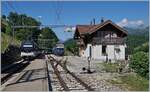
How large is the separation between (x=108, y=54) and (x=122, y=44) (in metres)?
2.88

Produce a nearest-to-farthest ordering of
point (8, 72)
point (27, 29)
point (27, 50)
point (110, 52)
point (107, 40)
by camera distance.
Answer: point (8, 72) → point (27, 50) → point (110, 52) → point (107, 40) → point (27, 29)

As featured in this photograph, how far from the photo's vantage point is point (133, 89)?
1958 centimetres

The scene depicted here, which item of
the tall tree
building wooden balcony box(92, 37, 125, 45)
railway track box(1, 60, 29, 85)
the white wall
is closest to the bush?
railway track box(1, 60, 29, 85)

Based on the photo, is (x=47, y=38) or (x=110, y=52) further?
(x=47, y=38)

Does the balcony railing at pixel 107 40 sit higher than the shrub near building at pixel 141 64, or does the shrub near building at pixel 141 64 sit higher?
the balcony railing at pixel 107 40

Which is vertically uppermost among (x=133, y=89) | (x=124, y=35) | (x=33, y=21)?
(x=33, y=21)

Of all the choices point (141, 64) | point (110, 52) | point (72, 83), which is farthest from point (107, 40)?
point (72, 83)

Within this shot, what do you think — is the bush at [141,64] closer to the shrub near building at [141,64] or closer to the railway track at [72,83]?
the shrub near building at [141,64]

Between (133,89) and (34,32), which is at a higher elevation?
(34,32)

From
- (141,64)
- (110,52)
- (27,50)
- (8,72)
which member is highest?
(27,50)

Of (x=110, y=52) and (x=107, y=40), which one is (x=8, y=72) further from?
(x=107, y=40)

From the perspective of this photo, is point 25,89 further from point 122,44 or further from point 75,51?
point 75,51

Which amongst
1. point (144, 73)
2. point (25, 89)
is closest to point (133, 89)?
point (25, 89)

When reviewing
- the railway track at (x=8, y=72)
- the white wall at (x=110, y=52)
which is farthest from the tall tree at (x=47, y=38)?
the railway track at (x=8, y=72)
